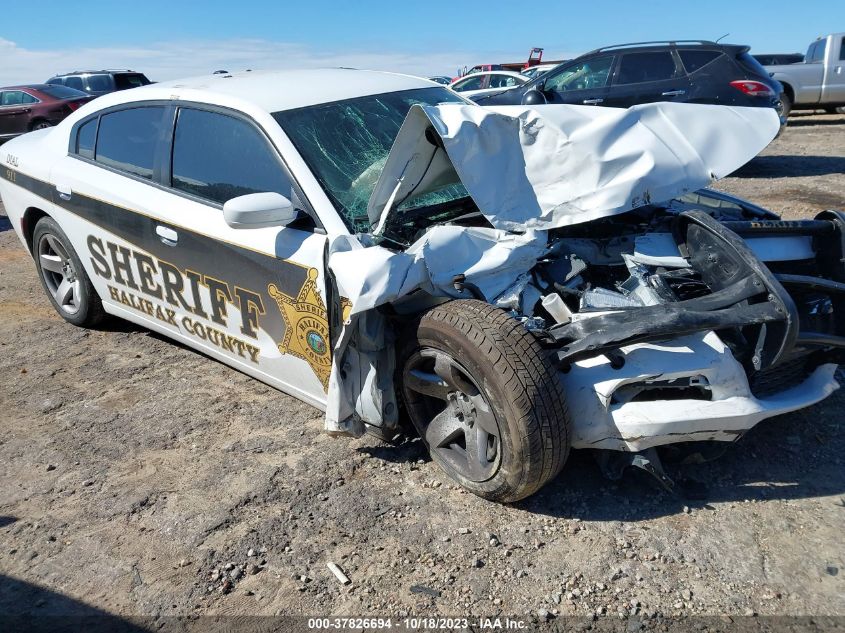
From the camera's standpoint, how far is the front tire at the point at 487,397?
2.64 m

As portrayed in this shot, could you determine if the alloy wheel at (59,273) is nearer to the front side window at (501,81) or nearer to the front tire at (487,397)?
the front tire at (487,397)

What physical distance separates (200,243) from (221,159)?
1.50ft

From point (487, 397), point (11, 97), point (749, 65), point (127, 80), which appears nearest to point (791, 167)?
point (749, 65)

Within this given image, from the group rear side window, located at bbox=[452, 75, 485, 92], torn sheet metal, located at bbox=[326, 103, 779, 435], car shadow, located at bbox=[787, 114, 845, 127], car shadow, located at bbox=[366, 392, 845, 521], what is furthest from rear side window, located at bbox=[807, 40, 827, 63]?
car shadow, located at bbox=[366, 392, 845, 521]

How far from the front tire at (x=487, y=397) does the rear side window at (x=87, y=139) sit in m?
2.79

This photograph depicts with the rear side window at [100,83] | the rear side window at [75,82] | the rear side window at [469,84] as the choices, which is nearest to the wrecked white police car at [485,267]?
the rear side window at [469,84]

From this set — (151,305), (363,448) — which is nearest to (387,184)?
(363,448)

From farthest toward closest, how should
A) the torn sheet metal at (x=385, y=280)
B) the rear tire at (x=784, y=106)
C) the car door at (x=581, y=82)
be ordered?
the rear tire at (x=784, y=106) → the car door at (x=581, y=82) → the torn sheet metal at (x=385, y=280)

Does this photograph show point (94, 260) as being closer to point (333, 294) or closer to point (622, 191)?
point (333, 294)

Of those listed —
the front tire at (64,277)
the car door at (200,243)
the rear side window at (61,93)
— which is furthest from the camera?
the rear side window at (61,93)

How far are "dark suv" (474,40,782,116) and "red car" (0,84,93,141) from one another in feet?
39.0

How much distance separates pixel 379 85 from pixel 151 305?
187cm

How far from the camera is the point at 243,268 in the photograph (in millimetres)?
3432

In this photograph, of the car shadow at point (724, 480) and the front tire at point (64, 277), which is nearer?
the car shadow at point (724, 480)
